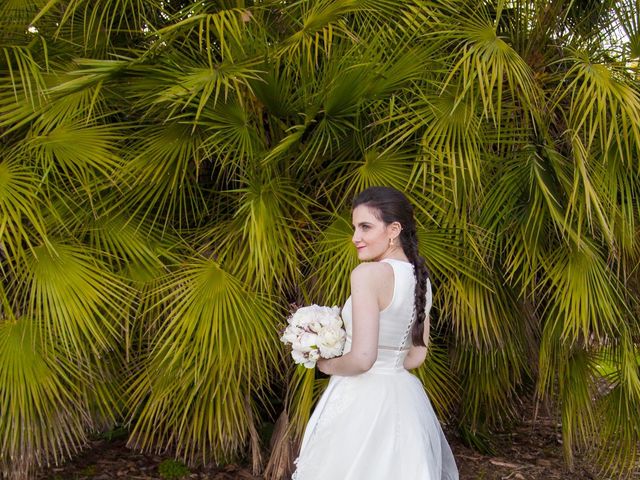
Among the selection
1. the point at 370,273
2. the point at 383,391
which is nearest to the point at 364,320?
the point at 370,273

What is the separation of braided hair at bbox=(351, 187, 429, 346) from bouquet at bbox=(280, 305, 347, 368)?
12.7 inches

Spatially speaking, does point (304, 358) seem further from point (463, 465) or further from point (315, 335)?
point (463, 465)

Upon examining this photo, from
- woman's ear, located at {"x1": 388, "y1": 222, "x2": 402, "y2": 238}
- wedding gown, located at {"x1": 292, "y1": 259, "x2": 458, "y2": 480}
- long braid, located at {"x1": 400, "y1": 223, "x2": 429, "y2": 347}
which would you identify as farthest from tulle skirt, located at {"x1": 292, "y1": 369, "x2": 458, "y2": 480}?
woman's ear, located at {"x1": 388, "y1": 222, "x2": 402, "y2": 238}

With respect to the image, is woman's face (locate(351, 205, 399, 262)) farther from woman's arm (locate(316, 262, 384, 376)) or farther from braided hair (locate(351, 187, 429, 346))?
woman's arm (locate(316, 262, 384, 376))

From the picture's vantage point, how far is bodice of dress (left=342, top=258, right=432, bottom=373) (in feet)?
9.14

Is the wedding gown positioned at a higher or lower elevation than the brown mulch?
higher

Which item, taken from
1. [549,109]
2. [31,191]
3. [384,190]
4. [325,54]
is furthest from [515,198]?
[31,191]

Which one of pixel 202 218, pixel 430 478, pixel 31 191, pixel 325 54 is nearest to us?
pixel 430 478

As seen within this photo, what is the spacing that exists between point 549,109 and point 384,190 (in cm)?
225

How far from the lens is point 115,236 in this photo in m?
4.42

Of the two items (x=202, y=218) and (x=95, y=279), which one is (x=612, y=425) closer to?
(x=202, y=218)

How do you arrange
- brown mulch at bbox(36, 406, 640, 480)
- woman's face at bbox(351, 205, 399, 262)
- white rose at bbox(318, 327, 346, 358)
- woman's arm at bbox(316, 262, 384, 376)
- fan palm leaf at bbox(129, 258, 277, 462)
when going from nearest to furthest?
woman's arm at bbox(316, 262, 384, 376) → white rose at bbox(318, 327, 346, 358) → woman's face at bbox(351, 205, 399, 262) → fan palm leaf at bbox(129, 258, 277, 462) → brown mulch at bbox(36, 406, 640, 480)

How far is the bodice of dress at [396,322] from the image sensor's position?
2.79m

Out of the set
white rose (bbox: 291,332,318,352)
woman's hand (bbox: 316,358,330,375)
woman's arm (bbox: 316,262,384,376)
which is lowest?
woman's hand (bbox: 316,358,330,375)
